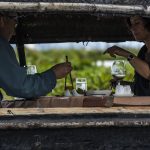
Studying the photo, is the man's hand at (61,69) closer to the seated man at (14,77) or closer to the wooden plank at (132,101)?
the seated man at (14,77)

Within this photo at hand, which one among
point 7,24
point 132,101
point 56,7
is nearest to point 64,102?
point 132,101

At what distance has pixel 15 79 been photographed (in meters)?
4.68

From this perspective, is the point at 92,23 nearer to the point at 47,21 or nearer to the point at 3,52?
the point at 47,21

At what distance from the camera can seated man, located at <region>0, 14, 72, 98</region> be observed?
468 centimetres

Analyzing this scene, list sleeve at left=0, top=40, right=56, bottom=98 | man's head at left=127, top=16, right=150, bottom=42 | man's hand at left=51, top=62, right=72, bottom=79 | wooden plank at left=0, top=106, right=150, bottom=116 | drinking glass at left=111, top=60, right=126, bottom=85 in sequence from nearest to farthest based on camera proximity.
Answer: wooden plank at left=0, top=106, right=150, bottom=116 → sleeve at left=0, top=40, right=56, bottom=98 → man's hand at left=51, top=62, right=72, bottom=79 → man's head at left=127, top=16, right=150, bottom=42 → drinking glass at left=111, top=60, right=126, bottom=85

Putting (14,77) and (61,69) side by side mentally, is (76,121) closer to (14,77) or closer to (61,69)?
(14,77)

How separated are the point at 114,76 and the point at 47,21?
0.93 m

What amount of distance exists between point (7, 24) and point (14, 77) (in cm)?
53

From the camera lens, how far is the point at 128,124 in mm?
4375

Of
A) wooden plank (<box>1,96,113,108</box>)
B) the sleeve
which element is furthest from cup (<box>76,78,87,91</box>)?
the sleeve

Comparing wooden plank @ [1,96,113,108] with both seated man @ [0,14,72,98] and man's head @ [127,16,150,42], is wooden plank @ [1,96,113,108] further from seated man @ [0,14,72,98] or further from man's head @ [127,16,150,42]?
man's head @ [127,16,150,42]

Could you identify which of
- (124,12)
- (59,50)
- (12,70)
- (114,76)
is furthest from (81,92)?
(59,50)

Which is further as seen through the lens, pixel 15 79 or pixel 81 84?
pixel 81 84

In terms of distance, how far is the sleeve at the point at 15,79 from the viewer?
184 inches
